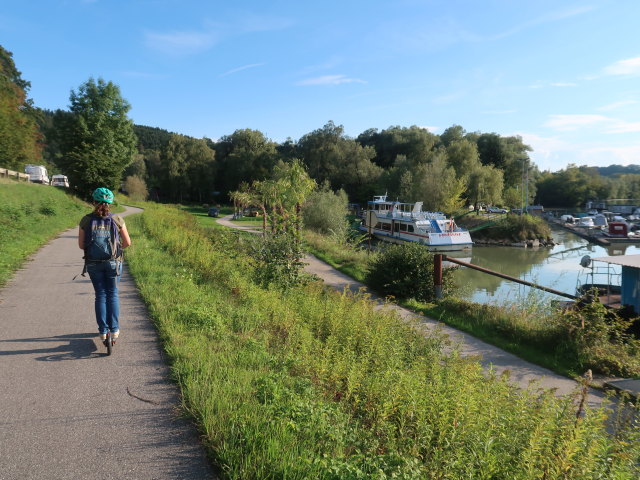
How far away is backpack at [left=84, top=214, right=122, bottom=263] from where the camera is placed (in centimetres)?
458

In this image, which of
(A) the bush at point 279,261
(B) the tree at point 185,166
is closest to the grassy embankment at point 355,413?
(A) the bush at point 279,261

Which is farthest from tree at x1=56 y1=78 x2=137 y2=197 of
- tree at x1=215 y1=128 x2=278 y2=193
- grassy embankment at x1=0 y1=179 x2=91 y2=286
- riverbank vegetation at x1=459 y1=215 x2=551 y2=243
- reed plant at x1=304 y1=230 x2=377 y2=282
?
riverbank vegetation at x1=459 y1=215 x2=551 y2=243

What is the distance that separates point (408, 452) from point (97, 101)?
42.1 metres

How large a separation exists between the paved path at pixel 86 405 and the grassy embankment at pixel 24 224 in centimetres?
351

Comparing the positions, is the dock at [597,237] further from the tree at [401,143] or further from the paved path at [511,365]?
the paved path at [511,365]

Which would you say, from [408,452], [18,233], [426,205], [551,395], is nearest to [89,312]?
[408,452]

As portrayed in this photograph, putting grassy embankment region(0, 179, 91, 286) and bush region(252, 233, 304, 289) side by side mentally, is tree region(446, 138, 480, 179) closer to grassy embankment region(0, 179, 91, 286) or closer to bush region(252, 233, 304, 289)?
grassy embankment region(0, 179, 91, 286)

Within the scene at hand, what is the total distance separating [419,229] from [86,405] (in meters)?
32.6

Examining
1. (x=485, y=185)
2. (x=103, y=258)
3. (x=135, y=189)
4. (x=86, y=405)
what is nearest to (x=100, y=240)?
(x=103, y=258)

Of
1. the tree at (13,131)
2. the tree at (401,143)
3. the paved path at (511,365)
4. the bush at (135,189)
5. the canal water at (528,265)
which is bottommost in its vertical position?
the canal water at (528,265)

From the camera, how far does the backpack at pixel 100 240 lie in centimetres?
458

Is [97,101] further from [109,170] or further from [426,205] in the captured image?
[426,205]

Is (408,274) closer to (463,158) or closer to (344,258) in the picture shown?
(344,258)

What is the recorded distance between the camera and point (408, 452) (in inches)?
119
